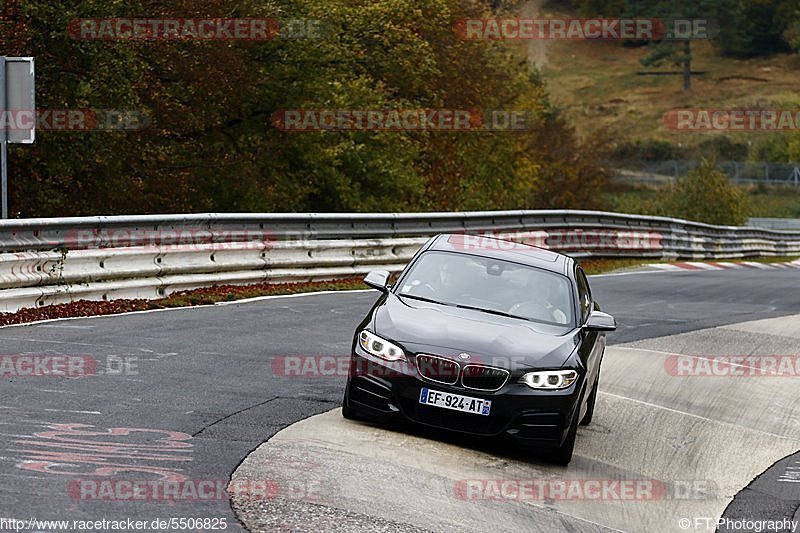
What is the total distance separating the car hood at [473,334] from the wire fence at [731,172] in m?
87.9

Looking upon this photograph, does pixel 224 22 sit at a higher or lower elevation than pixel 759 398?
higher

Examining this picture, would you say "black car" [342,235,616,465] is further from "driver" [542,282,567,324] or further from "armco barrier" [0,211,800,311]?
"armco barrier" [0,211,800,311]

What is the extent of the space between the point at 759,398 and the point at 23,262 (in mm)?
7891

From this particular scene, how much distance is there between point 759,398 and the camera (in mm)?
12969

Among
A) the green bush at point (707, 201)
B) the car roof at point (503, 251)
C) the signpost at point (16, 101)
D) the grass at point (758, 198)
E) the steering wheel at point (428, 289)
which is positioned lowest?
the grass at point (758, 198)

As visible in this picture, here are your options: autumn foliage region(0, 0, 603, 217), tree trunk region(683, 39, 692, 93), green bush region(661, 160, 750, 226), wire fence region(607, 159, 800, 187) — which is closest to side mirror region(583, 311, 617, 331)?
autumn foliage region(0, 0, 603, 217)

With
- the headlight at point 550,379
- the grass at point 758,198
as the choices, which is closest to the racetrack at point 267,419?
the headlight at point 550,379

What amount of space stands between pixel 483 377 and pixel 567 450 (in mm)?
879

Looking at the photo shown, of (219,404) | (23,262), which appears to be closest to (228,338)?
(23,262)

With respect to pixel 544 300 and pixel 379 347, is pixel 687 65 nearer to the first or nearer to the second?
pixel 544 300

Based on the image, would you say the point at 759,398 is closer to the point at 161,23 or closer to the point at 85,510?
the point at 85,510

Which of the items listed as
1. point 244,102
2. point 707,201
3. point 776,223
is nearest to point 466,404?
point 244,102

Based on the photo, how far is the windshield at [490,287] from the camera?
10070 mm

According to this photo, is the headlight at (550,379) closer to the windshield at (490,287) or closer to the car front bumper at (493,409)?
the car front bumper at (493,409)
